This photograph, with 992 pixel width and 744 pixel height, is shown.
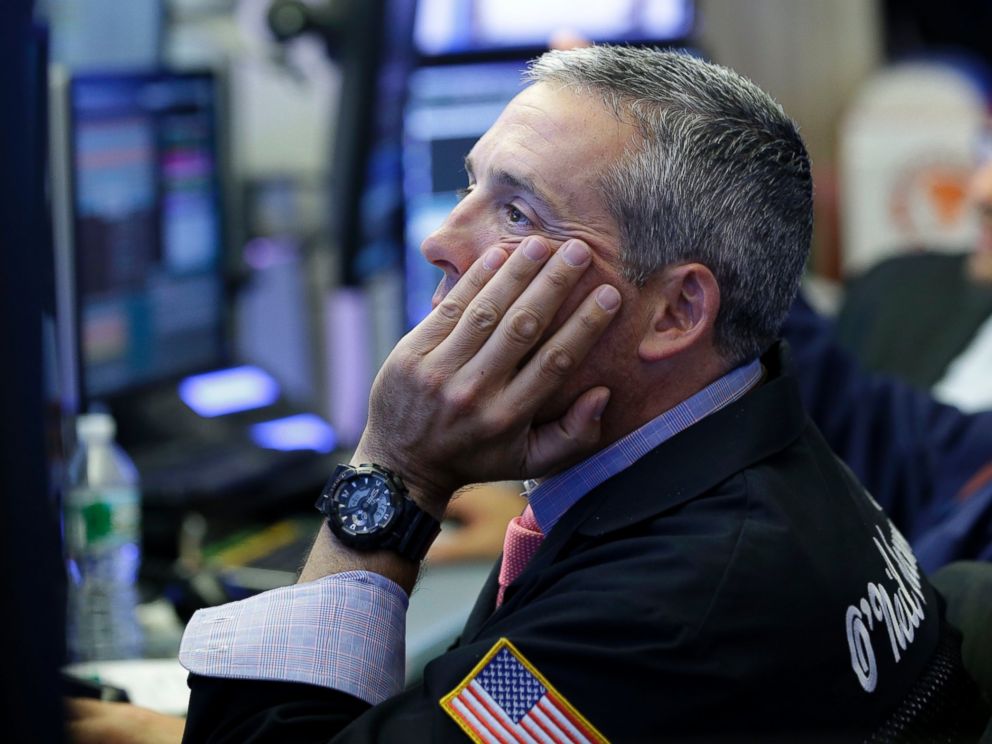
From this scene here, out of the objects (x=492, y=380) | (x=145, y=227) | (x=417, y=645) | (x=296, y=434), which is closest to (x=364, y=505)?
(x=492, y=380)

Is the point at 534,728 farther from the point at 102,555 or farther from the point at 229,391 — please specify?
the point at 229,391

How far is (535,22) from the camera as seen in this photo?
2643 millimetres

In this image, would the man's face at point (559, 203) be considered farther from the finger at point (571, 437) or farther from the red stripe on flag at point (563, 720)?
the red stripe on flag at point (563, 720)

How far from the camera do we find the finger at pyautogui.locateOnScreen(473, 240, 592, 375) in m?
1.02

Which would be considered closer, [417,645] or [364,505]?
[364,505]

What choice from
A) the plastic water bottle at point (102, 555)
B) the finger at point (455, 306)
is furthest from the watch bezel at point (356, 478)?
the plastic water bottle at point (102, 555)

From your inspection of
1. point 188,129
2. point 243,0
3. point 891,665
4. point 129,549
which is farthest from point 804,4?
point 891,665

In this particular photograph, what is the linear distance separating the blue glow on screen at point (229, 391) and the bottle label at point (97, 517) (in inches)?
23.0

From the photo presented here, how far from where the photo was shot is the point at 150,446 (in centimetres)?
212

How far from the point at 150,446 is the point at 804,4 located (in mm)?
3309

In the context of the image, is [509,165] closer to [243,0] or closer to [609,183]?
[609,183]

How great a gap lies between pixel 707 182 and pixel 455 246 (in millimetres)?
215

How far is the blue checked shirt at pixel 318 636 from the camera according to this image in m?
0.94

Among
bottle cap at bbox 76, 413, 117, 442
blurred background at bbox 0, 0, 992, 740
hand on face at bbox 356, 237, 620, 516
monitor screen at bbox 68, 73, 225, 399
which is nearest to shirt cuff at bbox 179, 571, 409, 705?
hand on face at bbox 356, 237, 620, 516
